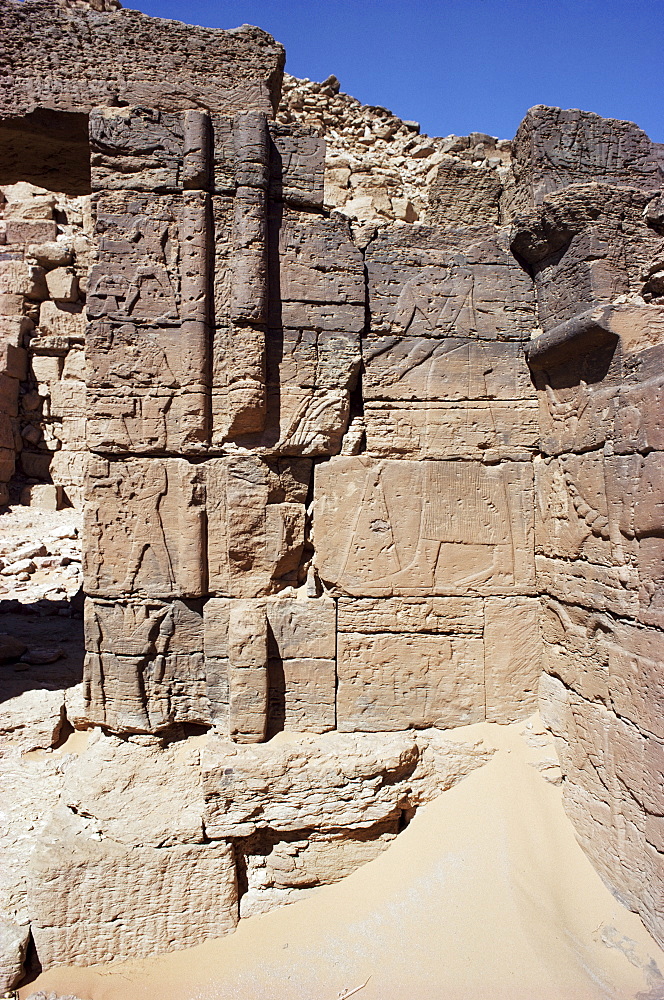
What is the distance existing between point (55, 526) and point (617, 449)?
8629mm

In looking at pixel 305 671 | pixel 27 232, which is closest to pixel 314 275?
pixel 305 671

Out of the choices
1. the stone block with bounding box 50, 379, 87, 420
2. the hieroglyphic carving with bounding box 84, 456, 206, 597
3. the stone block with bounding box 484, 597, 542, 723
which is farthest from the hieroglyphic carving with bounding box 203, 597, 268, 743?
the stone block with bounding box 50, 379, 87, 420

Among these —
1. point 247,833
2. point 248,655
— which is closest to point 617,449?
point 248,655

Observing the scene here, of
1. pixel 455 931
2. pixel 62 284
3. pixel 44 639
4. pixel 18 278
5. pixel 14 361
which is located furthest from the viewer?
pixel 62 284

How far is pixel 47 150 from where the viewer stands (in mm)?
4562

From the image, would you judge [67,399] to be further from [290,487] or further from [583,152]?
[583,152]

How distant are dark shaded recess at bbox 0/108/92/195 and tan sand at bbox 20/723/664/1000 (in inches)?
213

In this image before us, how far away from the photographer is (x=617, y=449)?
11.2 feet

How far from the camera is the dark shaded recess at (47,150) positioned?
4.15 meters

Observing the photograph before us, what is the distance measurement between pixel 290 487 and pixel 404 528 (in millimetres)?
834

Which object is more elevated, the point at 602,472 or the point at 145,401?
the point at 145,401

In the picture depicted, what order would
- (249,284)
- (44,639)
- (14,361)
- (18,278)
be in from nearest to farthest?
(249,284), (44,639), (14,361), (18,278)

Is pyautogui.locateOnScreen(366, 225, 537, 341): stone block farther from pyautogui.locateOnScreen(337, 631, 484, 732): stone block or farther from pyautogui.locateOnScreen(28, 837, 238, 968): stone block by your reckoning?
pyautogui.locateOnScreen(28, 837, 238, 968): stone block

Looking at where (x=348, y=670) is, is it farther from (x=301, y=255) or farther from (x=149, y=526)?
(x=301, y=255)
